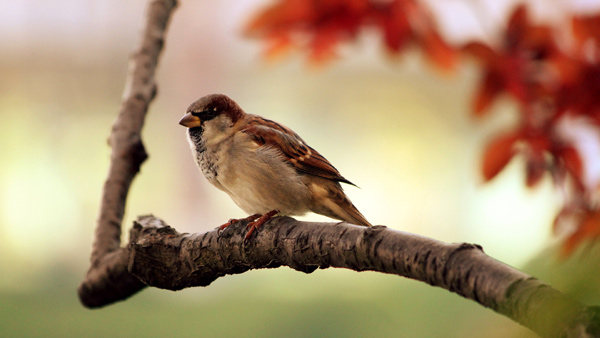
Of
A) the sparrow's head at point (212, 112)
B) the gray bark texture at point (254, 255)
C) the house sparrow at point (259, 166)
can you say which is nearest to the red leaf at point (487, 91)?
the house sparrow at point (259, 166)

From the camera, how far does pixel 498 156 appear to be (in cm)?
137

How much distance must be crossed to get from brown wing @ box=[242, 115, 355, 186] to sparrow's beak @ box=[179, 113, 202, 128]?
0.35 feet

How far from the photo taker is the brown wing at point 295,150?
1279mm

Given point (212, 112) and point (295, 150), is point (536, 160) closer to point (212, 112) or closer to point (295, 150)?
point (295, 150)

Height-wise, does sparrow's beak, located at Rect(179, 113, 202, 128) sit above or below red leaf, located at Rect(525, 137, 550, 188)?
above

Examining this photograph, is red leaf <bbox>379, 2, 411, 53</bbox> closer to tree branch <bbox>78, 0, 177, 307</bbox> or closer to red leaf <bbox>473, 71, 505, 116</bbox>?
red leaf <bbox>473, 71, 505, 116</bbox>

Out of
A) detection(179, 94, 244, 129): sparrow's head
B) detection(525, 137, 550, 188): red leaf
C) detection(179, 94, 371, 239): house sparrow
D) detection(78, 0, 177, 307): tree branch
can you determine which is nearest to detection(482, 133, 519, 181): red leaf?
detection(525, 137, 550, 188): red leaf

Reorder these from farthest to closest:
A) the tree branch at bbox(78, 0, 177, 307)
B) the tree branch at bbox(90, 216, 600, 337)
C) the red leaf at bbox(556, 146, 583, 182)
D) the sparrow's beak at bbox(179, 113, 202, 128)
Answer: the red leaf at bbox(556, 146, 583, 182) < the sparrow's beak at bbox(179, 113, 202, 128) < the tree branch at bbox(78, 0, 177, 307) < the tree branch at bbox(90, 216, 600, 337)

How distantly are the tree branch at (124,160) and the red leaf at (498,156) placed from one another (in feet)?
2.46

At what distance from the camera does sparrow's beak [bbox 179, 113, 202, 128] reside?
1217 millimetres

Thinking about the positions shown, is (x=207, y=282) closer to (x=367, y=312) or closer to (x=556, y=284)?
(x=556, y=284)

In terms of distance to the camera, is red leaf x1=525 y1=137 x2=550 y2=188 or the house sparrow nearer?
the house sparrow

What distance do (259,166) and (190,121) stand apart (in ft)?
0.55

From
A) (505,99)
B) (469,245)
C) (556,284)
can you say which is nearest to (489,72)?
(505,99)
